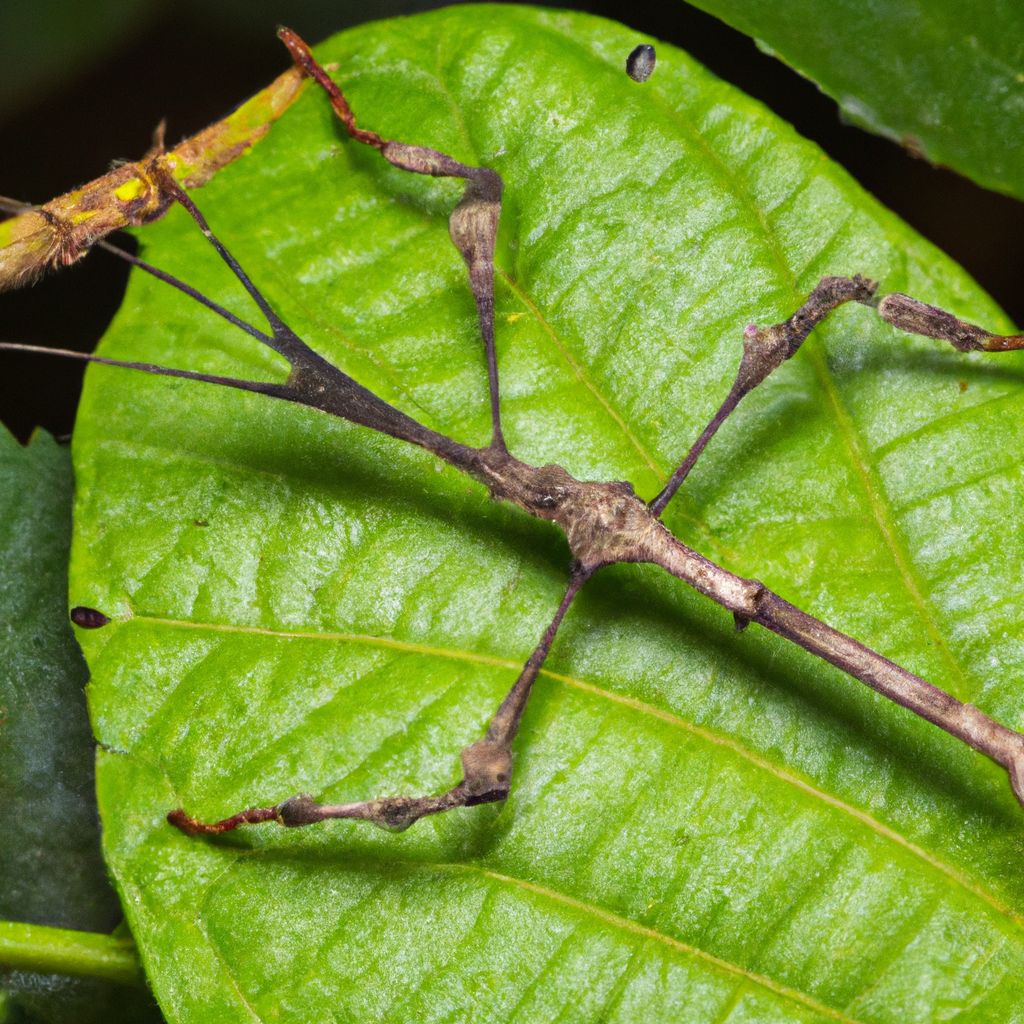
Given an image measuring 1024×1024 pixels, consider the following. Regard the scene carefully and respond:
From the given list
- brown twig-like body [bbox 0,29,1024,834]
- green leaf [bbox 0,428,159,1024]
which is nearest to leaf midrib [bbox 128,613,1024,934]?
brown twig-like body [bbox 0,29,1024,834]

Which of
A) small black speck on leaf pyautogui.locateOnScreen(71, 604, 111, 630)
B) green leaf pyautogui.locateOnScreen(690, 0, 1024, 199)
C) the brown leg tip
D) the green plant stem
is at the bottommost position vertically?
the green plant stem

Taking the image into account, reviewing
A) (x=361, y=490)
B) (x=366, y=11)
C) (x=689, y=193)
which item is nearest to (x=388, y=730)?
(x=361, y=490)

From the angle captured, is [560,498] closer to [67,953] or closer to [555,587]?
[555,587]

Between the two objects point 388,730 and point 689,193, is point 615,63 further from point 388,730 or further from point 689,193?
point 388,730

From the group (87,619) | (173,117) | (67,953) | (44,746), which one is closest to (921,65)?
(87,619)

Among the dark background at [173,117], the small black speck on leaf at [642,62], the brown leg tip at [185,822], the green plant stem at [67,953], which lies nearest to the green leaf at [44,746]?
the green plant stem at [67,953]

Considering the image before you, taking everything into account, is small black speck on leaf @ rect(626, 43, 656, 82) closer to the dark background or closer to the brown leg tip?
the dark background
